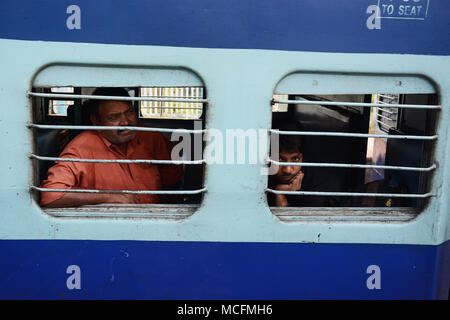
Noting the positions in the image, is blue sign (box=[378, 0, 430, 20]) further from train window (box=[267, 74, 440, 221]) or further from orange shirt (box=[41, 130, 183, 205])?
orange shirt (box=[41, 130, 183, 205])

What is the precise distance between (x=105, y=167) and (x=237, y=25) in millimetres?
1011

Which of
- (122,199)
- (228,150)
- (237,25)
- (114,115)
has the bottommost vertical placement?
(122,199)

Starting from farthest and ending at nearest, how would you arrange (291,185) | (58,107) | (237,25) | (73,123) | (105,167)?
(58,107), (73,123), (291,185), (105,167), (237,25)

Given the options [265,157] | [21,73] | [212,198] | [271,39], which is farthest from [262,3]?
[21,73]

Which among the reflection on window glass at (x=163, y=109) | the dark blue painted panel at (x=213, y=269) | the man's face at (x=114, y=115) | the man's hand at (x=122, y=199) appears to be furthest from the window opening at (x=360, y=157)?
the reflection on window glass at (x=163, y=109)

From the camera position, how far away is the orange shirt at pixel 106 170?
7.26 feet

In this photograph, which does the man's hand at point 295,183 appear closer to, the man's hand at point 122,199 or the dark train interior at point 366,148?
the dark train interior at point 366,148

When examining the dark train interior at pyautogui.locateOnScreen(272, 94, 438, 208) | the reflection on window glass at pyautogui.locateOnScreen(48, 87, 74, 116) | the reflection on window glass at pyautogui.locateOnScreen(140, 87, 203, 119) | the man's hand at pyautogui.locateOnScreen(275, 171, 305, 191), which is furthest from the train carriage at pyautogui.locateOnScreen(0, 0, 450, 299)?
the reflection on window glass at pyautogui.locateOnScreen(140, 87, 203, 119)

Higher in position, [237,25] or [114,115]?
[237,25]

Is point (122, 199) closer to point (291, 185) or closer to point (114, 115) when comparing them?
point (114, 115)

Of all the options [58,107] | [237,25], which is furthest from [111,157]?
[58,107]

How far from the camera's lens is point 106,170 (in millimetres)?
2467

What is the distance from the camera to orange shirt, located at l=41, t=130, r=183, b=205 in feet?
7.26

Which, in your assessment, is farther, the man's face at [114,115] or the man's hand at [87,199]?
the man's face at [114,115]
